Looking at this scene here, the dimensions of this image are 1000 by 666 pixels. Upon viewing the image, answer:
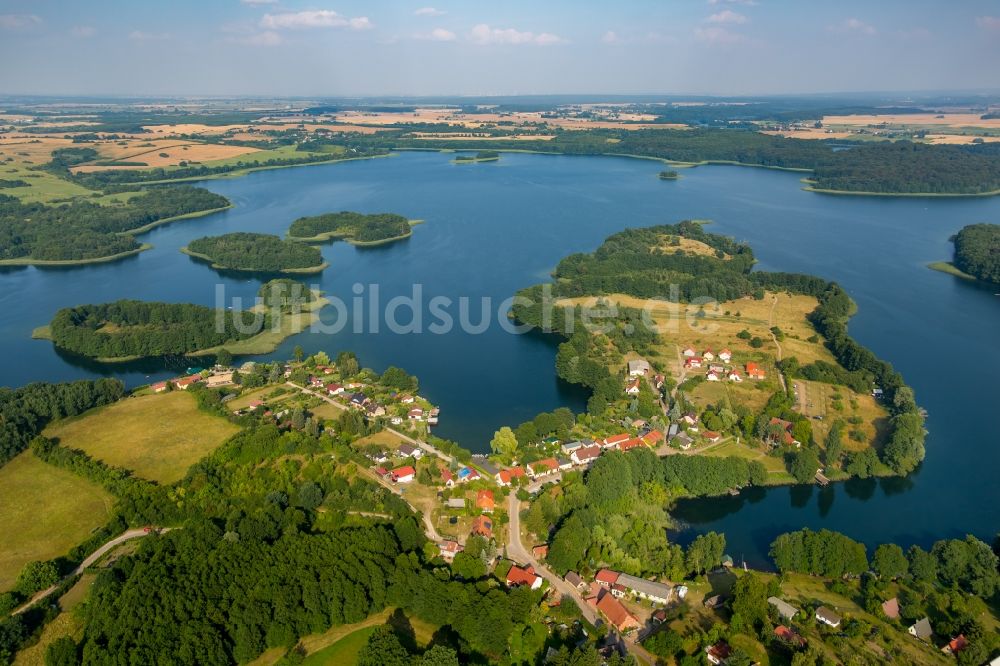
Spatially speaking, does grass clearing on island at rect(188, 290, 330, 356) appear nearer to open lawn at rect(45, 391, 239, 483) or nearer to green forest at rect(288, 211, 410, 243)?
open lawn at rect(45, 391, 239, 483)

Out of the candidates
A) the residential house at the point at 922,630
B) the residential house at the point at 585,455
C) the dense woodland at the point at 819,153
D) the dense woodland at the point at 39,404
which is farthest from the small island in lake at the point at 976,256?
the dense woodland at the point at 39,404

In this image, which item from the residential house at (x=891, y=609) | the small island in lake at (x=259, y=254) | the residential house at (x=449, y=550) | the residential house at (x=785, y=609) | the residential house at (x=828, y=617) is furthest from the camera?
the small island in lake at (x=259, y=254)

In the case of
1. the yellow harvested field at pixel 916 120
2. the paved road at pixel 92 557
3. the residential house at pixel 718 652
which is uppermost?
the yellow harvested field at pixel 916 120

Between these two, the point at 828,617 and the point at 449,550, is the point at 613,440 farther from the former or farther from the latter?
the point at 828,617

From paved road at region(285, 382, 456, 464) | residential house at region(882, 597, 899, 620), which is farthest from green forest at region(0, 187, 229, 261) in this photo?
residential house at region(882, 597, 899, 620)

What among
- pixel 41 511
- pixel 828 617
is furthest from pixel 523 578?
pixel 41 511

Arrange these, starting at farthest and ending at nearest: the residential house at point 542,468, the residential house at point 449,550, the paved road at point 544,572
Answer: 1. the residential house at point 542,468
2. the residential house at point 449,550
3. the paved road at point 544,572

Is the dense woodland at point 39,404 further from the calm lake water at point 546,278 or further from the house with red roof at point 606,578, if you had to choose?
the house with red roof at point 606,578
